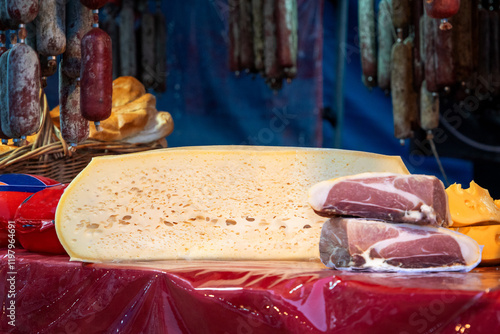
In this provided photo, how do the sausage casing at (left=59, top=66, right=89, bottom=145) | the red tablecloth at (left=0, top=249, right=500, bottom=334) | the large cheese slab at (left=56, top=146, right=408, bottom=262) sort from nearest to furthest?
the red tablecloth at (left=0, top=249, right=500, bottom=334), the large cheese slab at (left=56, top=146, right=408, bottom=262), the sausage casing at (left=59, top=66, right=89, bottom=145)

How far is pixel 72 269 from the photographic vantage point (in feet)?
4.34

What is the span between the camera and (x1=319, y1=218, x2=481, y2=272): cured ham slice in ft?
3.65

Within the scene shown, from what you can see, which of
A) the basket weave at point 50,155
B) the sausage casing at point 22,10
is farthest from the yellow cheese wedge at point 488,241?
the basket weave at point 50,155

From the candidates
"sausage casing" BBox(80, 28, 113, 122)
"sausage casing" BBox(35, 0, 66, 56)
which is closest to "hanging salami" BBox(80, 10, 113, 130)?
"sausage casing" BBox(80, 28, 113, 122)

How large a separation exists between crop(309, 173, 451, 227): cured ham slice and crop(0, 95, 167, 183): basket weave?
134 cm

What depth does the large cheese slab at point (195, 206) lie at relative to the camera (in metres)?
1.40

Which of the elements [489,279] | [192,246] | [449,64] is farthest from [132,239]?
[449,64]

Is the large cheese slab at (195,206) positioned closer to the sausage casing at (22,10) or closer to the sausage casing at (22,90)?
the sausage casing at (22,90)

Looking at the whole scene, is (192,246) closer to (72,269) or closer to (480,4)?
(72,269)

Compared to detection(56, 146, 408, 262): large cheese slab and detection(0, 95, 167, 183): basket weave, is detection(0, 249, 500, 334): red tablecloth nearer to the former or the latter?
detection(56, 146, 408, 262): large cheese slab

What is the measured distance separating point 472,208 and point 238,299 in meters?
0.58

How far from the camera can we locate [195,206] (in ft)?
4.64

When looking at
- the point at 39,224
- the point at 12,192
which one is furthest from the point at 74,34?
the point at 39,224

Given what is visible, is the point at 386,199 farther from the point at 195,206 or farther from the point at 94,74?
the point at 94,74
